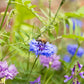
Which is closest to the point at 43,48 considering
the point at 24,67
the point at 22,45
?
the point at 22,45

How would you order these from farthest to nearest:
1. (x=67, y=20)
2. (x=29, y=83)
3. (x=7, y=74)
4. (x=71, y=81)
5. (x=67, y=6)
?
(x=67, y=6)
(x=67, y=20)
(x=29, y=83)
(x=71, y=81)
(x=7, y=74)

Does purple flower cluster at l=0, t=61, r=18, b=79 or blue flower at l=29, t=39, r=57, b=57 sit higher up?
blue flower at l=29, t=39, r=57, b=57

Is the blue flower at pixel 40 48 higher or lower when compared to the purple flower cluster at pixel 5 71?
higher

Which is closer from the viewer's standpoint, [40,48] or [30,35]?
[40,48]

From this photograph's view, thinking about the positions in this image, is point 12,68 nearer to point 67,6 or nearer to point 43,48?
point 43,48

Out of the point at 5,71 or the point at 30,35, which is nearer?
the point at 5,71

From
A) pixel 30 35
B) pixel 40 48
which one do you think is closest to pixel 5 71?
pixel 40 48

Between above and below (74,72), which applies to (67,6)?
above

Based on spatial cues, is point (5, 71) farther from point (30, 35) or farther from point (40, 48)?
point (30, 35)

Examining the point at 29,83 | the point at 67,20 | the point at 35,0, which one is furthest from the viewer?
the point at 35,0

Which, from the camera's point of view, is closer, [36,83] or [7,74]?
[7,74]

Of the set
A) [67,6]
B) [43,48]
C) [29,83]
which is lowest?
[29,83]
